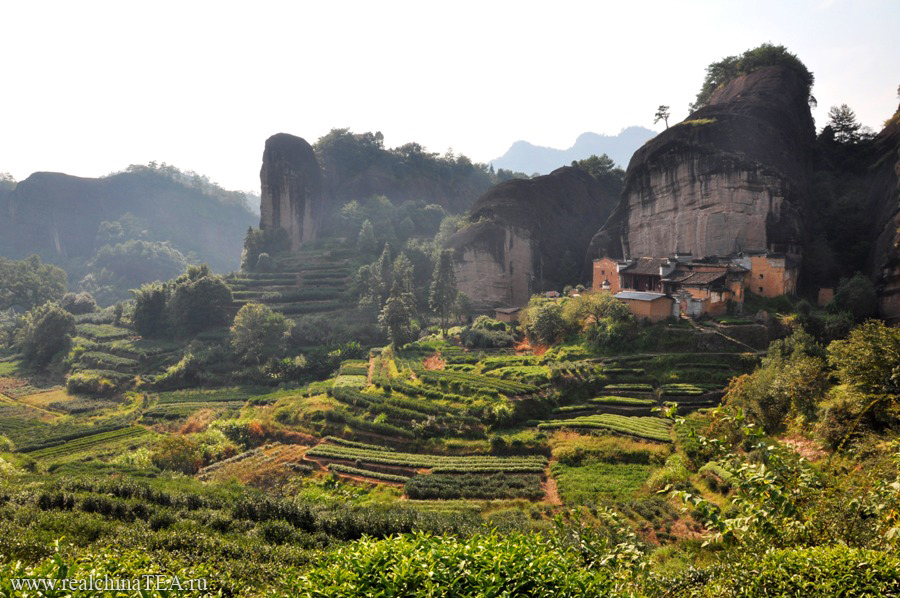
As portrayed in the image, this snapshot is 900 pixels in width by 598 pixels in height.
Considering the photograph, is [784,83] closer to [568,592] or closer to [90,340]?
[568,592]

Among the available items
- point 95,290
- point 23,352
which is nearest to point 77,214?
point 95,290

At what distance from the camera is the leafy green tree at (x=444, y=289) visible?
167 feet

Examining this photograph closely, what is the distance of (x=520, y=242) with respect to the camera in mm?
58406

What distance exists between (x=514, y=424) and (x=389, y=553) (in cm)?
2585

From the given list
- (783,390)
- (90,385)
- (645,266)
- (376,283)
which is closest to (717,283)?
(645,266)

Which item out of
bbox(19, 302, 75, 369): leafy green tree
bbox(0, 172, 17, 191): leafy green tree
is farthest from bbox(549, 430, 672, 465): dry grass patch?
bbox(0, 172, 17, 191): leafy green tree

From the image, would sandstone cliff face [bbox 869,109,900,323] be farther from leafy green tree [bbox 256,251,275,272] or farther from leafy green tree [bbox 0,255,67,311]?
leafy green tree [bbox 0,255,67,311]

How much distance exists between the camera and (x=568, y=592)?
4.93 meters

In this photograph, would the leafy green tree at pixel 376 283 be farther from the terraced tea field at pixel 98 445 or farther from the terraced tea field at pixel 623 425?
the terraced tea field at pixel 623 425

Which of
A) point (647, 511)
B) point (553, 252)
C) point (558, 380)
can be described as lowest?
point (647, 511)

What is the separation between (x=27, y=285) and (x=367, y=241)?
51.9m

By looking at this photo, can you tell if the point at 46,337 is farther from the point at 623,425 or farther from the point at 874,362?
the point at 874,362

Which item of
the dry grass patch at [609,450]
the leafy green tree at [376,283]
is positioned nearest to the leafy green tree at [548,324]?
the dry grass patch at [609,450]

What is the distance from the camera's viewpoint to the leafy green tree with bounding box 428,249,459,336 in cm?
5091
